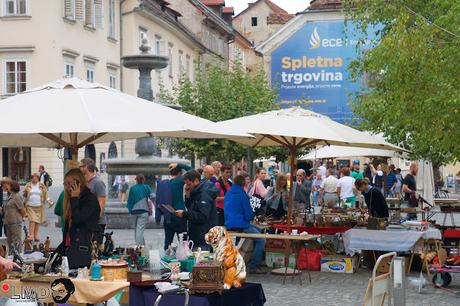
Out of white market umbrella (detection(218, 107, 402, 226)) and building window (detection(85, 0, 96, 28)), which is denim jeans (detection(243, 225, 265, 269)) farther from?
building window (detection(85, 0, 96, 28))

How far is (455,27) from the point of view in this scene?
15.2 m

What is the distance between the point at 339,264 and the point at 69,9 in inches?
1066

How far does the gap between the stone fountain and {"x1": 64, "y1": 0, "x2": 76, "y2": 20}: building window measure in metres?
15.1

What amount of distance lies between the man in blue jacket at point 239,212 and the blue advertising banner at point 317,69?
1058 inches

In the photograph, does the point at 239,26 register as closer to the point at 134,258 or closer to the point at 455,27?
the point at 455,27

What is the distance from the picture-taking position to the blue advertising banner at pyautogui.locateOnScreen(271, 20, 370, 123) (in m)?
43.3

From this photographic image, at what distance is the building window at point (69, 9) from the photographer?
1549 inches

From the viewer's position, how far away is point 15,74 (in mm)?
38406

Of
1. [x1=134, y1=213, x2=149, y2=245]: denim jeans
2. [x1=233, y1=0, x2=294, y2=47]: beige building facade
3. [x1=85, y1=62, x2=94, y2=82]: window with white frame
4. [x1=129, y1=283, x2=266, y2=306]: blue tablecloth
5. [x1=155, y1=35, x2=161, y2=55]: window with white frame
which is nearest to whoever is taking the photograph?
[x1=129, y1=283, x2=266, y2=306]: blue tablecloth

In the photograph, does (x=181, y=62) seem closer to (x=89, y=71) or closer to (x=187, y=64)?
(x=187, y=64)

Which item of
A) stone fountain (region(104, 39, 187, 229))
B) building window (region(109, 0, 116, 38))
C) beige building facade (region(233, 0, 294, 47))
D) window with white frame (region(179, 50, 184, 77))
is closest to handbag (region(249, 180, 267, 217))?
stone fountain (region(104, 39, 187, 229))

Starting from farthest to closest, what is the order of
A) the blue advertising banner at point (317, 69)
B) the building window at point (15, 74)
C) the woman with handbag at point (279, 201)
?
the blue advertising banner at point (317, 69)
the building window at point (15, 74)
the woman with handbag at point (279, 201)

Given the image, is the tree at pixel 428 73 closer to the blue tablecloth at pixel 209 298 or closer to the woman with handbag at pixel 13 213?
the blue tablecloth at pixel 209 298

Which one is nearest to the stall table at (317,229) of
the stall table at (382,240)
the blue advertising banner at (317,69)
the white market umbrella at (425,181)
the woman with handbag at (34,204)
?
the stall table at (382,240)
